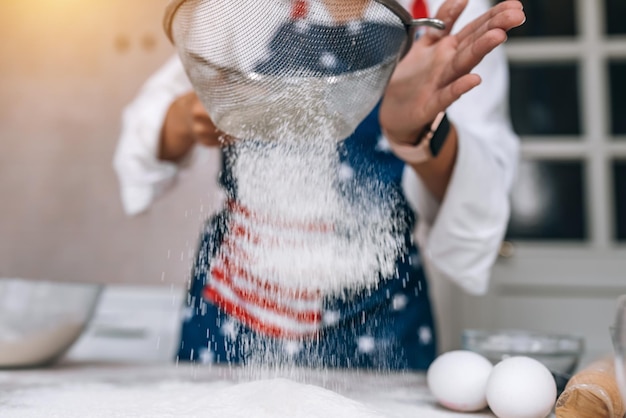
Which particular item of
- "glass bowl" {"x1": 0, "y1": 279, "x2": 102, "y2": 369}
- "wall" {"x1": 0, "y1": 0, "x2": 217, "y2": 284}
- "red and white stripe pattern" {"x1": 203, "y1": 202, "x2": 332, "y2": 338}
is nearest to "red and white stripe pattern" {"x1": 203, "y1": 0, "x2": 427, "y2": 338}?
"red and white stripe pattern" {"x1": 203, "y1": 202, "x2": 332, "y2": 338}

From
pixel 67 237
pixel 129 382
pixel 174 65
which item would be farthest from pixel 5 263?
pixel 129 382

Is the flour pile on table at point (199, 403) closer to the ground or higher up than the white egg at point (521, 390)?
closer to the ground

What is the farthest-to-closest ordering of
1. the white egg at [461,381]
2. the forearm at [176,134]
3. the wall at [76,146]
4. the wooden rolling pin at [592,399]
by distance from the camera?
the wall at [76,146]
the forearm at [176,134]
the white egg at [461,381]
the wooden rolling pin at [592,399]

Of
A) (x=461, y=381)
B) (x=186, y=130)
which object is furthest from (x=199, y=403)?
(x=186, y=130)

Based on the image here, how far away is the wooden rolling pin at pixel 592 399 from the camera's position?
2.30 feet

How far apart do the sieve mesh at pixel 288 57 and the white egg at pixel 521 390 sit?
14.6 inches

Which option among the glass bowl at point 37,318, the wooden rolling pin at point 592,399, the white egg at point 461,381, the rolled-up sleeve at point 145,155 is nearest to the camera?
the wooden rolling pin at point 592,399

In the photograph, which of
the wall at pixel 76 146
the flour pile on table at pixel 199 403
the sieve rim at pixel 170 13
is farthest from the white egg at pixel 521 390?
the wall at pixel 76 146

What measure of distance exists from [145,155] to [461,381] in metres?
0.80

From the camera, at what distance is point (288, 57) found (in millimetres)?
872

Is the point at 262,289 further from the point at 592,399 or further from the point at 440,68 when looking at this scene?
the point at 592,399

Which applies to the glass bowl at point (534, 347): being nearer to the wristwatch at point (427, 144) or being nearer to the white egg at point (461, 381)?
the white egg at point (461, 381)

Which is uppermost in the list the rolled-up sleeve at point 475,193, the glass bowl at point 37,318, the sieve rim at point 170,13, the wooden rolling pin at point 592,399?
the sieve rim at point 170,13

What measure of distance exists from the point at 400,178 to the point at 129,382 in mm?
568
